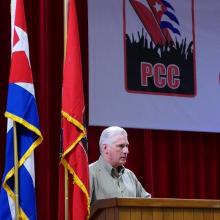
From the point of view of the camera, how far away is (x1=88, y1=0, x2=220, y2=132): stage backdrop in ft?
20.1

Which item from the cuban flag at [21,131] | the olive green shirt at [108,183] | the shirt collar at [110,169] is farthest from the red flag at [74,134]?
the shirt collar at [110,169]

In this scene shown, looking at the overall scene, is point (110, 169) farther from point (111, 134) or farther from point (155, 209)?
point (155, 209)

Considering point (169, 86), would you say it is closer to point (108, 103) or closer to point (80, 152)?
point (108, 103)

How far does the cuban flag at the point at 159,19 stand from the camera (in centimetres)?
657

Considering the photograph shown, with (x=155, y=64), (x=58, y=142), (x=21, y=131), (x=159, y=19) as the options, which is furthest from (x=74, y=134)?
(x=159, y=19)

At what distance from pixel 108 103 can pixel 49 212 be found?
115cm

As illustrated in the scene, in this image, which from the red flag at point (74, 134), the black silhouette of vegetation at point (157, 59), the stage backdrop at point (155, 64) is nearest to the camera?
the red flag at point (74, 134)

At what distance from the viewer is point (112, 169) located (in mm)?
4770

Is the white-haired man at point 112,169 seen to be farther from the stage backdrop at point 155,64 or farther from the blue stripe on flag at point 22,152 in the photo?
the stage backdrop at point 155,64

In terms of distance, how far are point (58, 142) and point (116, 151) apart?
4.90 feet

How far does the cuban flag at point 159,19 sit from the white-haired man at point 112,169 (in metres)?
2.05

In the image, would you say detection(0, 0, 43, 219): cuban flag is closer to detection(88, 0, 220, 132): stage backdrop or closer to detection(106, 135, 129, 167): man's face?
detection(106, 135, 129, 167): man's face

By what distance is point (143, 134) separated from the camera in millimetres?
6840

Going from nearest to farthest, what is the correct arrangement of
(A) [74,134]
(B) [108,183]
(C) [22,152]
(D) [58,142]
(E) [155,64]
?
1. (C) [22,152]
2. (A) [74,134]
3. (B) [108,183]
4. (D) [58,142]
5. (E) [155,64]
